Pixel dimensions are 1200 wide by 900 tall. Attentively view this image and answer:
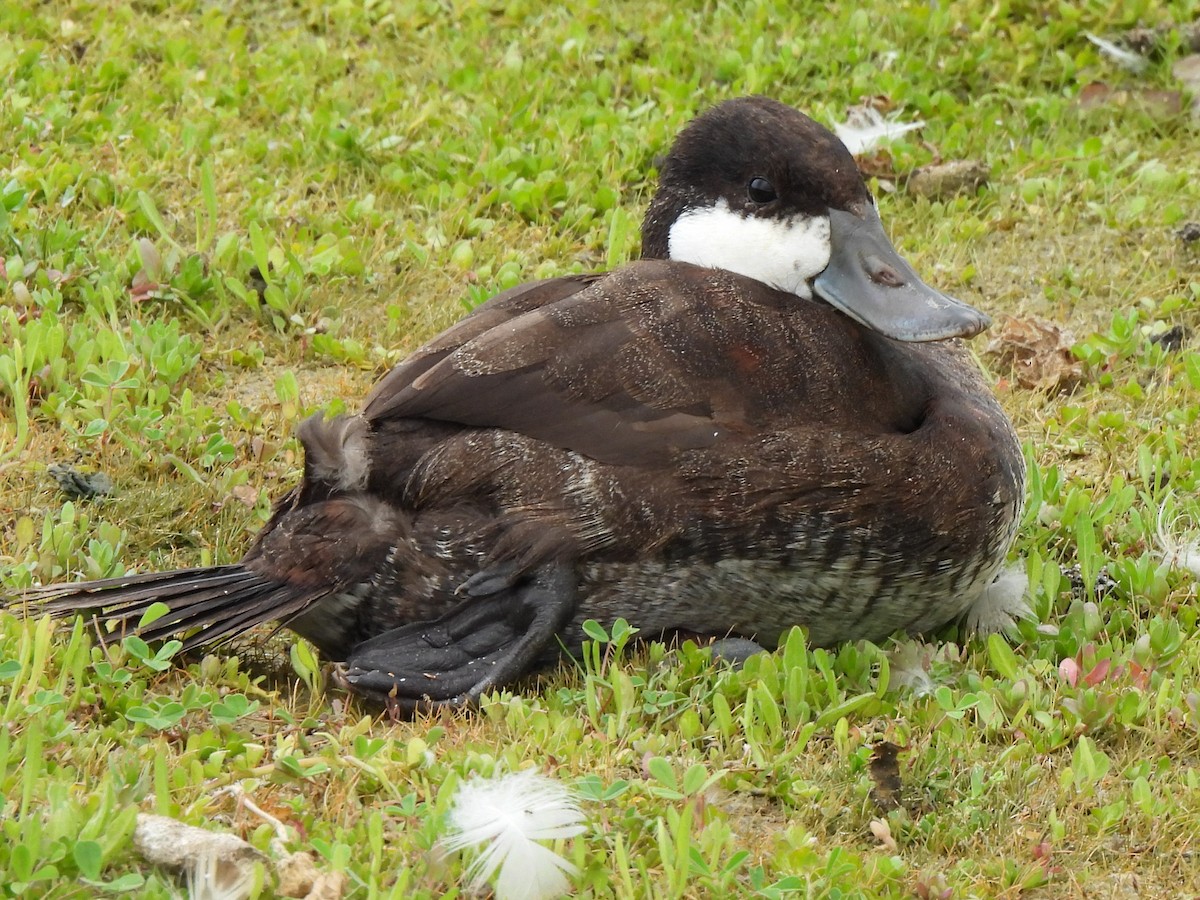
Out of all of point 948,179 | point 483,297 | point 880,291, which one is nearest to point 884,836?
point 880,291

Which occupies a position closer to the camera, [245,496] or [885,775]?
[885,775]

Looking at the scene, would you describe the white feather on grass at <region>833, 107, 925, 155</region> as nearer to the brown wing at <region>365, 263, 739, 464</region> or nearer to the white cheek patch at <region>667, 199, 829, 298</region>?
the white cheek patch at <region>667, 199, 829, 298</region>

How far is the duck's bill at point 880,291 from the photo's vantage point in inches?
149

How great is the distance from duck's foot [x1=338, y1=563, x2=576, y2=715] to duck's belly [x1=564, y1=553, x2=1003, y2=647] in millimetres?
Answer: 98

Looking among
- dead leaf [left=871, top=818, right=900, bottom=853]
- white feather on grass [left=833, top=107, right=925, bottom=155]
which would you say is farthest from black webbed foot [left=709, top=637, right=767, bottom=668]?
white feather on grass [left=833, top=107, right=925, bottom=155]

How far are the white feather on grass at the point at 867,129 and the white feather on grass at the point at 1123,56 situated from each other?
96cm

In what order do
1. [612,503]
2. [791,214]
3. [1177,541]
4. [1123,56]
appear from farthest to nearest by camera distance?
[1123,56] < [1177,541] < [791,214] < [612,503]

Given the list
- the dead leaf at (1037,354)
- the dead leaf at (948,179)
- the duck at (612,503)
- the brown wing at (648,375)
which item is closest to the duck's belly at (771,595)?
the duck at (612,503)

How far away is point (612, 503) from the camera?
3.51 meters

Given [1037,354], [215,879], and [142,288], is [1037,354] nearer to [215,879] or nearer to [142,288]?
[142,288]

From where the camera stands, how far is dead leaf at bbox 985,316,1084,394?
5055 mm

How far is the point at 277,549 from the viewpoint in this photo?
3.62 meters

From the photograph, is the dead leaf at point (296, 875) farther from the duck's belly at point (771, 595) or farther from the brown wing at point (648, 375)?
the brown wing at point (648, 375)

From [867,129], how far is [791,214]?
2.35 m
